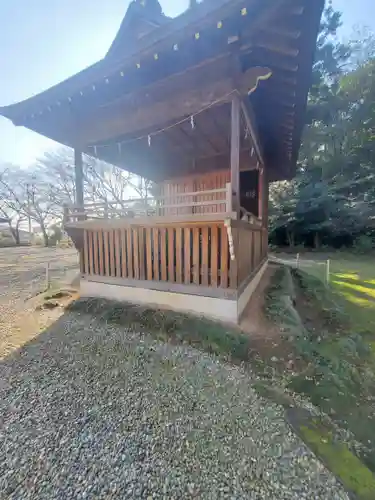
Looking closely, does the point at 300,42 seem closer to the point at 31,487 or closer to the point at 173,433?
the point at 173,433

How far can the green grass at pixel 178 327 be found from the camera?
3584 mm

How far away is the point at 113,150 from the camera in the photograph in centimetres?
638

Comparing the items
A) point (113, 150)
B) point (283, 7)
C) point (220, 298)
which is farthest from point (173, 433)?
point (113, 150)

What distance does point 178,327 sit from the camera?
160 inches

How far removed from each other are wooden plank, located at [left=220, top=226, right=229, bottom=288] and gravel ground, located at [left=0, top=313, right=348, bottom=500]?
123 cm

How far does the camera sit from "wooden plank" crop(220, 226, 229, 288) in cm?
407

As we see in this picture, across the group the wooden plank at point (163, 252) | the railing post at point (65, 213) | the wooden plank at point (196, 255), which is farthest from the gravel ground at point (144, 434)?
the railing post at point (65, 213)

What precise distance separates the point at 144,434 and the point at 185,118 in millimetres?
4568

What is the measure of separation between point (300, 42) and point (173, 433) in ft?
14.0

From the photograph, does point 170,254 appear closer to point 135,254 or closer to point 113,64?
point 135,254

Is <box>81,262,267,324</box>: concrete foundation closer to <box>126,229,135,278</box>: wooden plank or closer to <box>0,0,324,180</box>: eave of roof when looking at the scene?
<box>126,229,135,278</box>: wooden plank

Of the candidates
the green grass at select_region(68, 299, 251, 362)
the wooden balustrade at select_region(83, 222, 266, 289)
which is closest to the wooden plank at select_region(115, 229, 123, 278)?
the wooden balustrade at select_region(83, 222, 266, 289)

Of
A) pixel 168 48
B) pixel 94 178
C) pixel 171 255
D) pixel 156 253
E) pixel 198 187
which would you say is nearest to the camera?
pixel 168 48

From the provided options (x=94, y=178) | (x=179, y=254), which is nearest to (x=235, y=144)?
(x=179, y=254)
